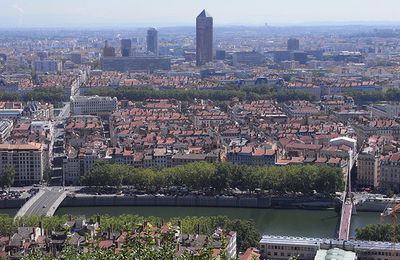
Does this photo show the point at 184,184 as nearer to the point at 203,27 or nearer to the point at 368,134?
the point at 368,134

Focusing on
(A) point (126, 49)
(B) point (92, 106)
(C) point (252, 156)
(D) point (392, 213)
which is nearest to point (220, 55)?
(A) point (126, 49)

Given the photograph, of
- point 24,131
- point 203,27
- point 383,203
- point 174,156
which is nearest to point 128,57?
point 203,27

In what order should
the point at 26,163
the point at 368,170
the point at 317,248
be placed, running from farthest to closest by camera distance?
the point at 26,163, the point at 368,170, the point at 317,248

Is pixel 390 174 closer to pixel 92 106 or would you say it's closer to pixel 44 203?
pixel 44 203

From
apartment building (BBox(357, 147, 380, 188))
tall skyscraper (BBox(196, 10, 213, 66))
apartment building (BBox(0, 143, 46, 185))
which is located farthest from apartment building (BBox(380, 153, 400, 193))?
tall skyscraper (BBox(196, 10, 213, 66))

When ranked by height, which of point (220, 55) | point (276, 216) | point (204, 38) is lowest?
point (276, 216)

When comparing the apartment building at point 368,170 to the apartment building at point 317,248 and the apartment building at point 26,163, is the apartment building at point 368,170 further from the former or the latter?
the apartment building at point 26,163

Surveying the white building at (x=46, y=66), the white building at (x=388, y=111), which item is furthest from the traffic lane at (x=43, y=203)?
the white building at (x=46, y=66)

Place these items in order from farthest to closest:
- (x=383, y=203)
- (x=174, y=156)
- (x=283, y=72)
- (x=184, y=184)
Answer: (x=283, y=72) → (x=174, y=156) → (x=184, y=184) → (x=383, y=203)
